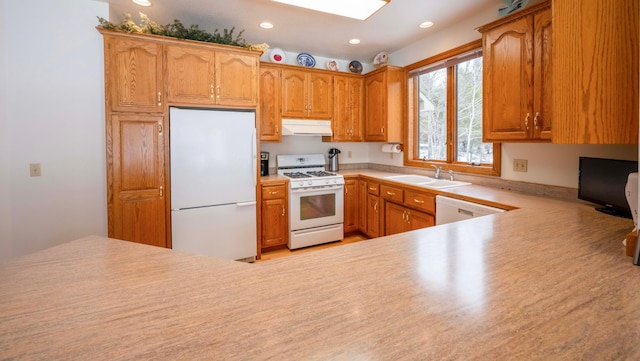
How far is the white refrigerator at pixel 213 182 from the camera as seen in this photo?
276 centimetres

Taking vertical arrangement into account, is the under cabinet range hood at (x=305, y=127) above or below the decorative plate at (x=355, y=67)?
below

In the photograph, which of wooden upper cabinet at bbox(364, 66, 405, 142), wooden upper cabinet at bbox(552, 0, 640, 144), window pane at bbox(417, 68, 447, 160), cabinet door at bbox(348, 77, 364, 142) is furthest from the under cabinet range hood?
wooden upper cabinet at bbox(552, 0, 640, 144)

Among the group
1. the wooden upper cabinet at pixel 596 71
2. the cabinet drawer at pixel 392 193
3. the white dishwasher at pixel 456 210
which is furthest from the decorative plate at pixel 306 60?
the wooden upper cabinet at pixel 596 71

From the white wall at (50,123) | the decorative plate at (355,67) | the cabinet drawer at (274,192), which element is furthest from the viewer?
the decorative plate at (355,67)

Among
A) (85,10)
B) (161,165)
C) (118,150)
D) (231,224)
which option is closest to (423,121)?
(231,224)

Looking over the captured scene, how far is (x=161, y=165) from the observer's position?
2713 millimetres

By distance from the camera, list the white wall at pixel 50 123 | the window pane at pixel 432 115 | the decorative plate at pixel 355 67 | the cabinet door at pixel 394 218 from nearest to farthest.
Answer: the white wall at pixel 50 123 < the cabinet door at pixel 394 218 < the window pane at pixel 432 115 < the decorative plate at pixel 355 67

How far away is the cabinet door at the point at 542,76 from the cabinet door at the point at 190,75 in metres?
2.67

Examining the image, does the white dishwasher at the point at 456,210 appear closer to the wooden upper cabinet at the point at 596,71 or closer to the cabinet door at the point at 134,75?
the wooden upper cabinet at the point at 596,71

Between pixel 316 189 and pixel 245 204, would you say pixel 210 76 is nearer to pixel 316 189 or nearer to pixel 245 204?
pixel 245 204

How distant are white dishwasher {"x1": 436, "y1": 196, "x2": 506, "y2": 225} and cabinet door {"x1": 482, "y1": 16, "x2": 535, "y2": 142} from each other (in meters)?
0.59

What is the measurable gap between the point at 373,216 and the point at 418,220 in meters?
0.80

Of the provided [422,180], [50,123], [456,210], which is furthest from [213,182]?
[422,180]

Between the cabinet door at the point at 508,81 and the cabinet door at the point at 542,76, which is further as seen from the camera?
the cabinet door at the point at 508,81
